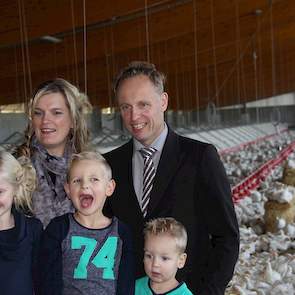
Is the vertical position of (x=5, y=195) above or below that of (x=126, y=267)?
above

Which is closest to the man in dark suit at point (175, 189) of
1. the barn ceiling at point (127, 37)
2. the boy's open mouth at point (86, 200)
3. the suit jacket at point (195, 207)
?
the suit jacket at point (195, 207)

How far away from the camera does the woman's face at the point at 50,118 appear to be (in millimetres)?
1741

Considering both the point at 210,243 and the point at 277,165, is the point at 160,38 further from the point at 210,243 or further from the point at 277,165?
the point at 210,243

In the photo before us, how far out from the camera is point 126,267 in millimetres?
1595

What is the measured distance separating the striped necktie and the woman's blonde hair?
22cm

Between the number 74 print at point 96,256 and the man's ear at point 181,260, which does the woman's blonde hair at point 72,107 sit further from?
the man's ear at point 181,260

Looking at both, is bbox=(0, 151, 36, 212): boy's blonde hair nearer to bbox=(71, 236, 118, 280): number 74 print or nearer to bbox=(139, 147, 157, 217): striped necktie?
bbox=(71, 236, 118, 280): number 74 print

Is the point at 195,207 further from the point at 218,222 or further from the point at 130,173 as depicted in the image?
the point at 130,173

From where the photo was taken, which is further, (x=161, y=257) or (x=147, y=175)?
(x=147, y=175)

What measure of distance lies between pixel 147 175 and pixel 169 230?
0.80ft

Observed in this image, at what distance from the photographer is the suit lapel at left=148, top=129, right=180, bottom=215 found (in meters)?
1.74

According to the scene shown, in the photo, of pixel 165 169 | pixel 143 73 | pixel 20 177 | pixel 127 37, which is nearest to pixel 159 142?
pixel 165 169

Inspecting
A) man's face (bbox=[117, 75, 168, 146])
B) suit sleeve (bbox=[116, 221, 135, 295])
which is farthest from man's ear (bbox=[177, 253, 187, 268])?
man's face (bbox=[117, 75, 168, 146])

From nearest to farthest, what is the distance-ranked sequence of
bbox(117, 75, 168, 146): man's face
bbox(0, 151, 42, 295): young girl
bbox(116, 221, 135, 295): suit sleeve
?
1. bbox(0, 151, 42, 295): young girl
2. bbox(116, 221, 135, 295): suit sleeve
3. bbox(117, 75, 168, 146): man's face
